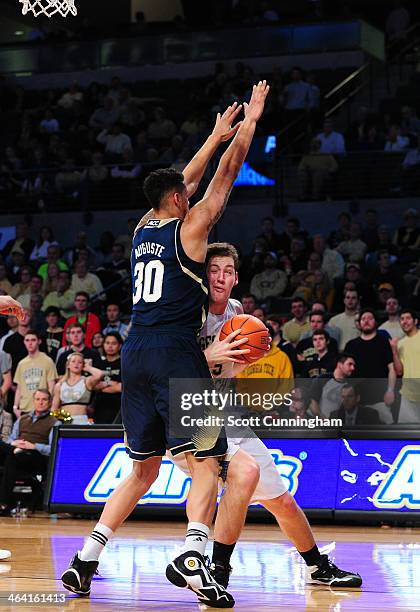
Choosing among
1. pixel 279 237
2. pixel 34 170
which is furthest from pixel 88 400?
pixel 34 170

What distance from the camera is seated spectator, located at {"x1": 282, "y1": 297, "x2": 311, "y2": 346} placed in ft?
44.2

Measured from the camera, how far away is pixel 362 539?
9.33 meters

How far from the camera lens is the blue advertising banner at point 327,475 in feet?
33.6

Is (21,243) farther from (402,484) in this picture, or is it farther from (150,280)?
(150,280)

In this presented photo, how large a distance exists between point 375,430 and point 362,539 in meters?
1.40

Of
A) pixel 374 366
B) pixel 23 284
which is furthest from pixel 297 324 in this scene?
pixel 23 284

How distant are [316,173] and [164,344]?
13.0m

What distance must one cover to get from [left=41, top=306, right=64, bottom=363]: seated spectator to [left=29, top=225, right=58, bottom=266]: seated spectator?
→ 334cm

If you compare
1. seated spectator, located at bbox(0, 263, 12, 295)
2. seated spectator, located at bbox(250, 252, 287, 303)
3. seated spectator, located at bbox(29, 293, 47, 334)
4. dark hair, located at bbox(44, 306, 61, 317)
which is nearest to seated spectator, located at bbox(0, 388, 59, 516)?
dark hair, located at bbox(44, 306, 61, 317)

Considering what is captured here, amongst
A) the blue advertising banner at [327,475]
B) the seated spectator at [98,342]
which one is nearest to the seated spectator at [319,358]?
the blue advertising banner at [327,475]

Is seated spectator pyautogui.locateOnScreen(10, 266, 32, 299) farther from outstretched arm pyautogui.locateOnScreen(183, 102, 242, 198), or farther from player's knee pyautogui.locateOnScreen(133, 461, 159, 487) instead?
player's knee pyautogui.locateOnScreen(133, 461, 159, 487)

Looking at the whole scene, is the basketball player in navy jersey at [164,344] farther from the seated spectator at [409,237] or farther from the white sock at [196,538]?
the seated spectator at [409,237]

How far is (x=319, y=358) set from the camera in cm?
1223

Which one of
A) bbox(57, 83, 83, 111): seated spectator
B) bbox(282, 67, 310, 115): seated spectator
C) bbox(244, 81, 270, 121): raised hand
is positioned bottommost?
bbox(244, 81, 270, 121): raised hand
